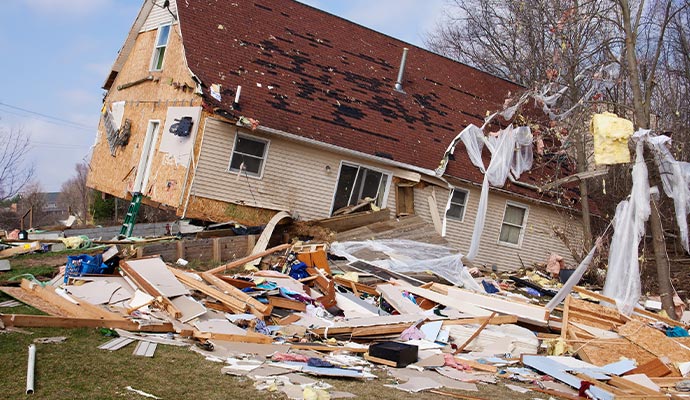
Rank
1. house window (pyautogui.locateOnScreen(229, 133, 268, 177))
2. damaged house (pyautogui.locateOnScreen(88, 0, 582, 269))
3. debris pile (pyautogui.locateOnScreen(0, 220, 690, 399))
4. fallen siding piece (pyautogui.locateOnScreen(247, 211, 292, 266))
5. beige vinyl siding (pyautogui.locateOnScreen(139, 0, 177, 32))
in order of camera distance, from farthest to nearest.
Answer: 1. beige vinyl siding (pyautogui.locateOnScreen(139, 0, 177, 32))
2. house window (pyautogui.locateOnScreen(229, 133, 268, 177))
3. damaged house (pyautogui.locateOnScreen(88, 0, 582, 269))
4. fallen siding piece (pyautogui.locateOnScreen(247, 211, 292, 266))
5. debris pile (pyautogui.locateOnScreen(0, 220, 690, 399))

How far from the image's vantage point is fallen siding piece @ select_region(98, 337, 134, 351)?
7.60 metres

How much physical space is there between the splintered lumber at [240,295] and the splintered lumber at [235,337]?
1206mm

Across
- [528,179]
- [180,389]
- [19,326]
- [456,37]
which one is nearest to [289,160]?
[528,179]

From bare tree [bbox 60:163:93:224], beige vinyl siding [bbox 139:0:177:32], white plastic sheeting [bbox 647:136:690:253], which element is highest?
beige vinyl siding [bbox 139:0:177:32]

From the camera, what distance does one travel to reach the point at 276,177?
58.2ft

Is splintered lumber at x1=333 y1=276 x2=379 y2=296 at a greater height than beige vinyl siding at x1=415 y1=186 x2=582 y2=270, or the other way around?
beige vinyl siding at x1=415 y1=186 x2=582 y2=270

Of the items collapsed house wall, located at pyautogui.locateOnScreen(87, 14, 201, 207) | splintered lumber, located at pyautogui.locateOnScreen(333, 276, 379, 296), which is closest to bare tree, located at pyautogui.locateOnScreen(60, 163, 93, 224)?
collapsed house wall, located at pyautogui.locateOnScreen(87, 14, 201, 207)

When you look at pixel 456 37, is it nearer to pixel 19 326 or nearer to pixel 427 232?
pixel 427 232

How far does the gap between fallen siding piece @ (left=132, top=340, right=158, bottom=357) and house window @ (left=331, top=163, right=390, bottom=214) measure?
10.9 meters

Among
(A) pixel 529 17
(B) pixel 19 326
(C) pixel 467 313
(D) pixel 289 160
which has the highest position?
(A) pixel 529 17

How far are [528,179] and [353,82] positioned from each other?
592 centimetres

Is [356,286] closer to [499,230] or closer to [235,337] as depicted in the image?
[235,337]

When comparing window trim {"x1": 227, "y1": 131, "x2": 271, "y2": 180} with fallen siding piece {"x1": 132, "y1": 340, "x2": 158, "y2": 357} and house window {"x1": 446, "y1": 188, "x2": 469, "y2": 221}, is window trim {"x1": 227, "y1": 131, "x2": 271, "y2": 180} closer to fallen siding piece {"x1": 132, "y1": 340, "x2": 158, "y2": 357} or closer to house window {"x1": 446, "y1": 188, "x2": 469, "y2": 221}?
house window {"x1": 446, "y1": 188, "x2": 469, "y2": 221}

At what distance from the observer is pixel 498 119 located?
22.4 meters
